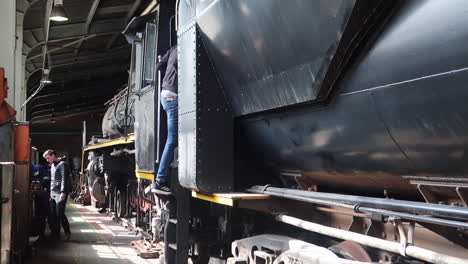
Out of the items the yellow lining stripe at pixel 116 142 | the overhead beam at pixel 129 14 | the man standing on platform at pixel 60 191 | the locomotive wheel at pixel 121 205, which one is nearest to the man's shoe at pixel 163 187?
the yellow lining stripe at pixel 116 142

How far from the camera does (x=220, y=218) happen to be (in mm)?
4797

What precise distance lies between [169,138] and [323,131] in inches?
87.5

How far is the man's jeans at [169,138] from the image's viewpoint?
187 inches

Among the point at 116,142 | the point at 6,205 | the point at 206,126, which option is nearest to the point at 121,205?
the point at 116,142

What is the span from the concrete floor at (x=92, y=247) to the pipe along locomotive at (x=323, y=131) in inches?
126

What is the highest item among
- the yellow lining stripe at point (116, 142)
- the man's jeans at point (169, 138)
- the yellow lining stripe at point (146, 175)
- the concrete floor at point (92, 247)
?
the yellow lining stripe at point (116, 142)

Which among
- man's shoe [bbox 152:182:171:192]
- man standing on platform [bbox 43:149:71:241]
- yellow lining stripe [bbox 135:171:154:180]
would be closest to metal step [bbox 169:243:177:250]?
man's shoe [bbox 152:182:171:192]

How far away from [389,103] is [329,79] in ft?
1.27

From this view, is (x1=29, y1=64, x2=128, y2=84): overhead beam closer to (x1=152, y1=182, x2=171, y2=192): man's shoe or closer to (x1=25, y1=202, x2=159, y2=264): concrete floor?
(x1=25, y1=202, x2=159, y2=264): concrete floor

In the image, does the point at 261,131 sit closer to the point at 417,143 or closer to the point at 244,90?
the point at 244,90

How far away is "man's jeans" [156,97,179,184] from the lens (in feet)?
15.6

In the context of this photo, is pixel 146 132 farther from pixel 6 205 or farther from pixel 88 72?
pixel 88 72

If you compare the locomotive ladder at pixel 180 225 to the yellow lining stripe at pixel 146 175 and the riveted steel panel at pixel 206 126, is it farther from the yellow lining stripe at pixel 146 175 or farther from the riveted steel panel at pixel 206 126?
the riveted steel panel at pixel 206 126

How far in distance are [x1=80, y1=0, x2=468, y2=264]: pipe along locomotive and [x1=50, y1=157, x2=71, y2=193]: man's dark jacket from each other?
5087mm
